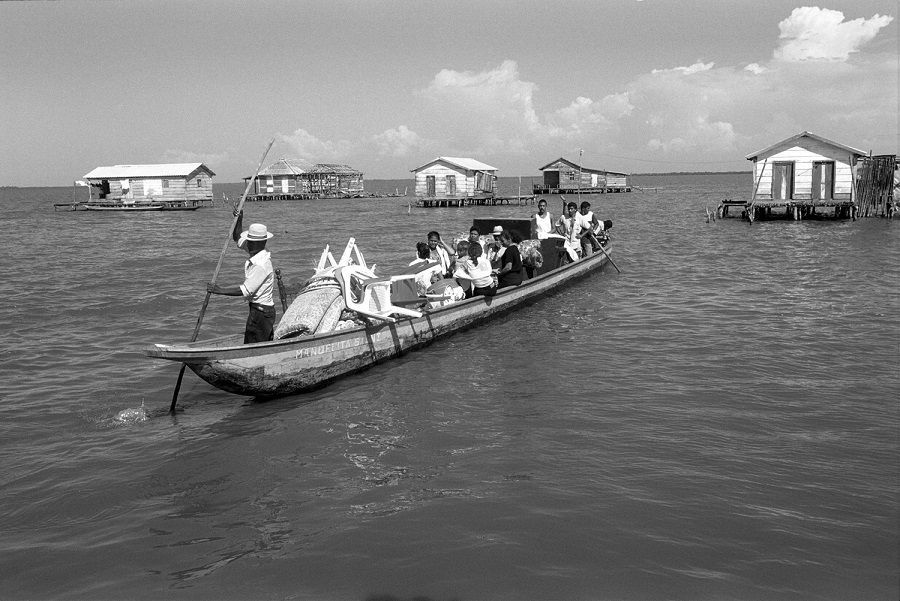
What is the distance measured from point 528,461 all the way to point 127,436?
4748mm

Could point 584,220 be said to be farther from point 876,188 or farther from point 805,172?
point 876,188

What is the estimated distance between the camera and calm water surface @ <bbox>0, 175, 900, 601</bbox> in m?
5.19

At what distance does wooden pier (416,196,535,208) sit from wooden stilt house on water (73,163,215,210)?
19.6m

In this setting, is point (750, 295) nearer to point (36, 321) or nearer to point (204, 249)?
point (36, 321)

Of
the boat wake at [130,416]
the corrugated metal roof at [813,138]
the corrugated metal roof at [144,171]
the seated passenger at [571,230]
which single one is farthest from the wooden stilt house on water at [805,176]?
the corrugated metal roof at [144,171]

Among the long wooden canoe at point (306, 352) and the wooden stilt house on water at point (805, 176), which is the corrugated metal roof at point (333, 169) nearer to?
the wooden stilt house on water at point (805, 176)

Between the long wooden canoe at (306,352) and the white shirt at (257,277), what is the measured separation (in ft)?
2.03

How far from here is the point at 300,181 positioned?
75.8 meters

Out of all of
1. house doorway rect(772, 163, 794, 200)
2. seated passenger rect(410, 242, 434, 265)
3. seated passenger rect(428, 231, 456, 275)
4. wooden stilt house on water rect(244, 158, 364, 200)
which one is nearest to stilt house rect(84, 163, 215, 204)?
wooden stilt house on water rect(244, 158, 364, 200)

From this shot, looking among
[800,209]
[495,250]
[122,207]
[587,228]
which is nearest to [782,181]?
[800,209]

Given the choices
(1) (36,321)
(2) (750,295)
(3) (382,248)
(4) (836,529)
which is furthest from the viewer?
(3) (382,248)

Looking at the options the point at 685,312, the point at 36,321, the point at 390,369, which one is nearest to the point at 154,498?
the point at 390,369

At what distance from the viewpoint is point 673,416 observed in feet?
27.3

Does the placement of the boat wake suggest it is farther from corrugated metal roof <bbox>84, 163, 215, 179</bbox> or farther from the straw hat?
corrugated metal roof <bbox>84, 163, 215, 179</bbox>
